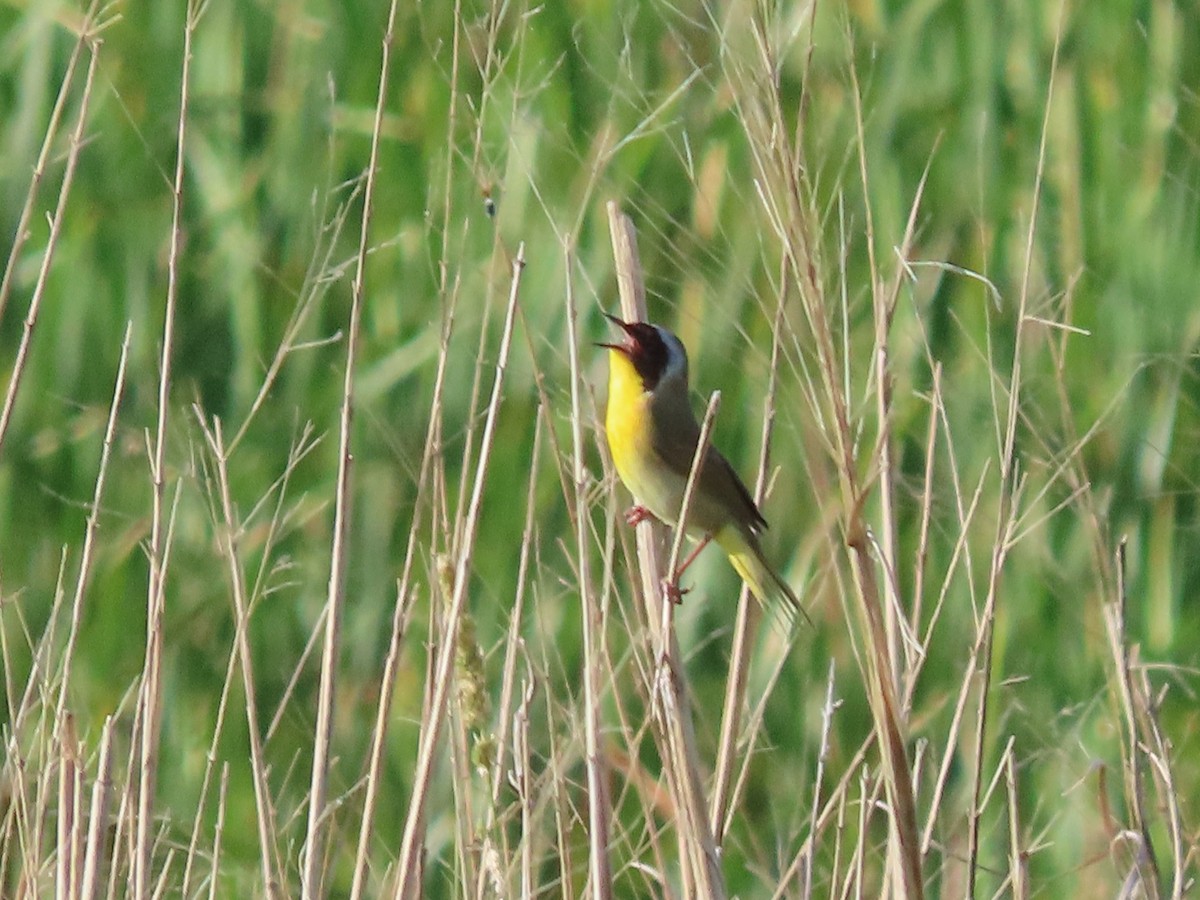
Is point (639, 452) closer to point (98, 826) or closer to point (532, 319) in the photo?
point (532, 319)

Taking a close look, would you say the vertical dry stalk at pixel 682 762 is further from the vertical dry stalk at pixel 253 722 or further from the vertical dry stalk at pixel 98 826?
the vertical dry stalk at pixel 98 826

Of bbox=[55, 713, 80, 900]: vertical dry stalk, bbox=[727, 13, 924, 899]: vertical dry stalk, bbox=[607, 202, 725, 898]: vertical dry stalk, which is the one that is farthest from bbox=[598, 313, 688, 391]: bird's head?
bbox=[727, 13, 924, 899]: vertical dry stalk

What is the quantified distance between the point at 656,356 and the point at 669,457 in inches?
7.7

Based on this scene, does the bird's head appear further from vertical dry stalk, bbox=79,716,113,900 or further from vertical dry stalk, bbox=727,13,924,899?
vertical dry stalk, bbox=727,13,924,899

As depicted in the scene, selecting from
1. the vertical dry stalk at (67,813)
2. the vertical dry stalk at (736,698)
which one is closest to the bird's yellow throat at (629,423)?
the vertical dry stalk at (736,698)

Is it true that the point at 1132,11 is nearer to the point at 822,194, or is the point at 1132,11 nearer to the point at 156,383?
the point at 822,194

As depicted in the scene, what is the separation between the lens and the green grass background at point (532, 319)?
297 cm

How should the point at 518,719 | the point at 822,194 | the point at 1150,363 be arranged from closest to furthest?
the point at 518,719
the point at 822,194
the point at 1150,363

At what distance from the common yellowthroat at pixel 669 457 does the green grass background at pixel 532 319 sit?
0.37 feet

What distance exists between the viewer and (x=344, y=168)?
3.03 m

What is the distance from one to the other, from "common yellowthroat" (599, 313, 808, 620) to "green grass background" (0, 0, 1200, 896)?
0.37 ft

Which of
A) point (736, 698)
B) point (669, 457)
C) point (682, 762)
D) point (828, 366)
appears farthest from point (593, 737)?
point (669, 457)

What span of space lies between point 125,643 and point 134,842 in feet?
4.12

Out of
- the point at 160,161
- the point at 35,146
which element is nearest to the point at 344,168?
the point at 160,161
